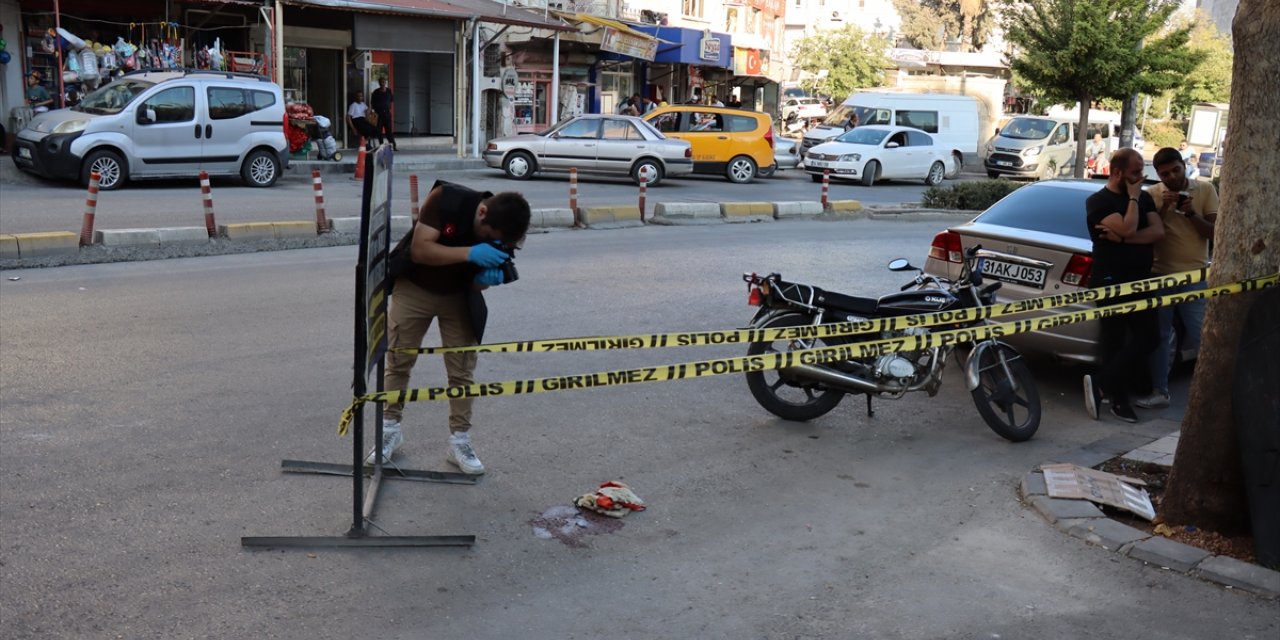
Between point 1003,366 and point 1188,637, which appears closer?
point 1188,637

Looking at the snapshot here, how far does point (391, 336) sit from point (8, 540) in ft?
6.21

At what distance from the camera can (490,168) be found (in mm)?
26609

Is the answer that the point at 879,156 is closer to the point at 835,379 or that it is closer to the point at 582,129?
the point at 582,129

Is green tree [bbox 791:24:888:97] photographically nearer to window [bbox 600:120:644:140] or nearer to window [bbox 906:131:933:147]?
window [bbox 906:131:933:147]

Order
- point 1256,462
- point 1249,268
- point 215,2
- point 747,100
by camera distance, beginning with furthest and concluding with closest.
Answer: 1. point 747,100
2. point 215,2
3. point 1249,268
4. point 1256,462

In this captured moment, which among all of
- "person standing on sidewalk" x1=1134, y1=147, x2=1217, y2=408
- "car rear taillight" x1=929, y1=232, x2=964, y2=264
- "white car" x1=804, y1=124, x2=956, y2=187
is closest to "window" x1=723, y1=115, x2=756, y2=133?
"white car" x1=804, y1=124, x2=956, y2=187

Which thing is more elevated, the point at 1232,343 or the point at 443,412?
the point at 1232,343

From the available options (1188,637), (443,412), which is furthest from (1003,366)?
(443,412)

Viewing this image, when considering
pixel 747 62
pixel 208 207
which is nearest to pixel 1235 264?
pixel 208 207

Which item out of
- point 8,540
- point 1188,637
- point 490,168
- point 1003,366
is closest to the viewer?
point 1188,637

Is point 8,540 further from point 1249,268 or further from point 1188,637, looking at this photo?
point 1249,268

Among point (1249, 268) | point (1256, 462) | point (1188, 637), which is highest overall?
point (1249, 268)

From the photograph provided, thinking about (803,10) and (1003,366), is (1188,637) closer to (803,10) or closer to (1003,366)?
(1003,366)

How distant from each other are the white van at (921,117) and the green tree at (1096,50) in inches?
158
